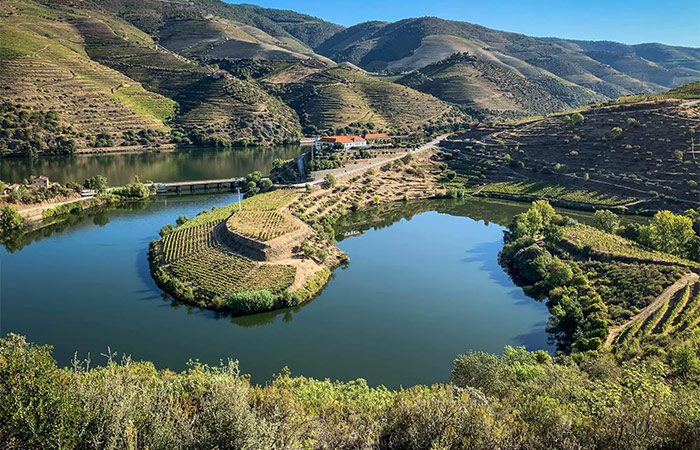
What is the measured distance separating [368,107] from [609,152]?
99399mm

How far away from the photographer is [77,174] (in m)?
108

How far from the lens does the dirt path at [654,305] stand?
124 feet

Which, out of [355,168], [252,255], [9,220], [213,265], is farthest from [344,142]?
[9,220]

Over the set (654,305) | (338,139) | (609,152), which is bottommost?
(654,305)

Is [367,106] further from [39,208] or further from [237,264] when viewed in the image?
[237,264]

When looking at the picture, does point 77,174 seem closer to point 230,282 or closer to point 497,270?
point 230,282

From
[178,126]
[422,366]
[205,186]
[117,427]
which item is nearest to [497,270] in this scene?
[422,366]

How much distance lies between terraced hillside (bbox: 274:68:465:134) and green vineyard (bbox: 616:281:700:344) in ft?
418

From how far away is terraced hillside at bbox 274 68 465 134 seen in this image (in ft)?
559

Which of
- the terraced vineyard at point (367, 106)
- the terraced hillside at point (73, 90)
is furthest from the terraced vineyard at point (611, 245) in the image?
the terraced hillside at point (73, 90)

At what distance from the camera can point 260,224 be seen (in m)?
62.6

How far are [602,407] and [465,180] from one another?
90.1 metres

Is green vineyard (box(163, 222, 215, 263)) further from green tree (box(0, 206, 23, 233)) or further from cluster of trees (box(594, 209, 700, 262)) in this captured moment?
cluster of trees (box(594, 209, 700, 262))

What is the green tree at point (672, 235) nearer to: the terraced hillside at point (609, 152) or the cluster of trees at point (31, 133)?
the terraced hillside at point (609, 152)
